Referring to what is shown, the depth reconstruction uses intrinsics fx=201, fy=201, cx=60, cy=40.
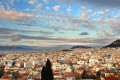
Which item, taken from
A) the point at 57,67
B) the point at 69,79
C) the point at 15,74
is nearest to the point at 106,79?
the point at 69,79

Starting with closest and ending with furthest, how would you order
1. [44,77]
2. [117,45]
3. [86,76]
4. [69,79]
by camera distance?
[44,77], [69,79], [86,76], [117,45]

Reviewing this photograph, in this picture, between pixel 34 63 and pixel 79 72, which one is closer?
pixel 79 72

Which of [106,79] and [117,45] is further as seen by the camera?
[117,45]

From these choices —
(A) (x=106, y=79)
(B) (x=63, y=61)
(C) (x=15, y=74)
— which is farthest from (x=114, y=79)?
(B) (x=63, y=61)

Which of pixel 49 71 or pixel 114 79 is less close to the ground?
pixel 49 71

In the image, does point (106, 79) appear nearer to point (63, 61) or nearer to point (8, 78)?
point (8, 78)

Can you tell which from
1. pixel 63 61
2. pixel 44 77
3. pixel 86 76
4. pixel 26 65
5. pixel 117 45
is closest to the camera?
pixel 44 77

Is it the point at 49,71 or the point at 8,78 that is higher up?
the point at 49,71

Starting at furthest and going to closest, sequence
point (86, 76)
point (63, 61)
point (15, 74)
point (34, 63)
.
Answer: point (63, 61)
point (34, 63)
point (15, 74)
point (86, 76)

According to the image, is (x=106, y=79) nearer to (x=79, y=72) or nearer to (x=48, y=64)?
(x=48, y=64)
